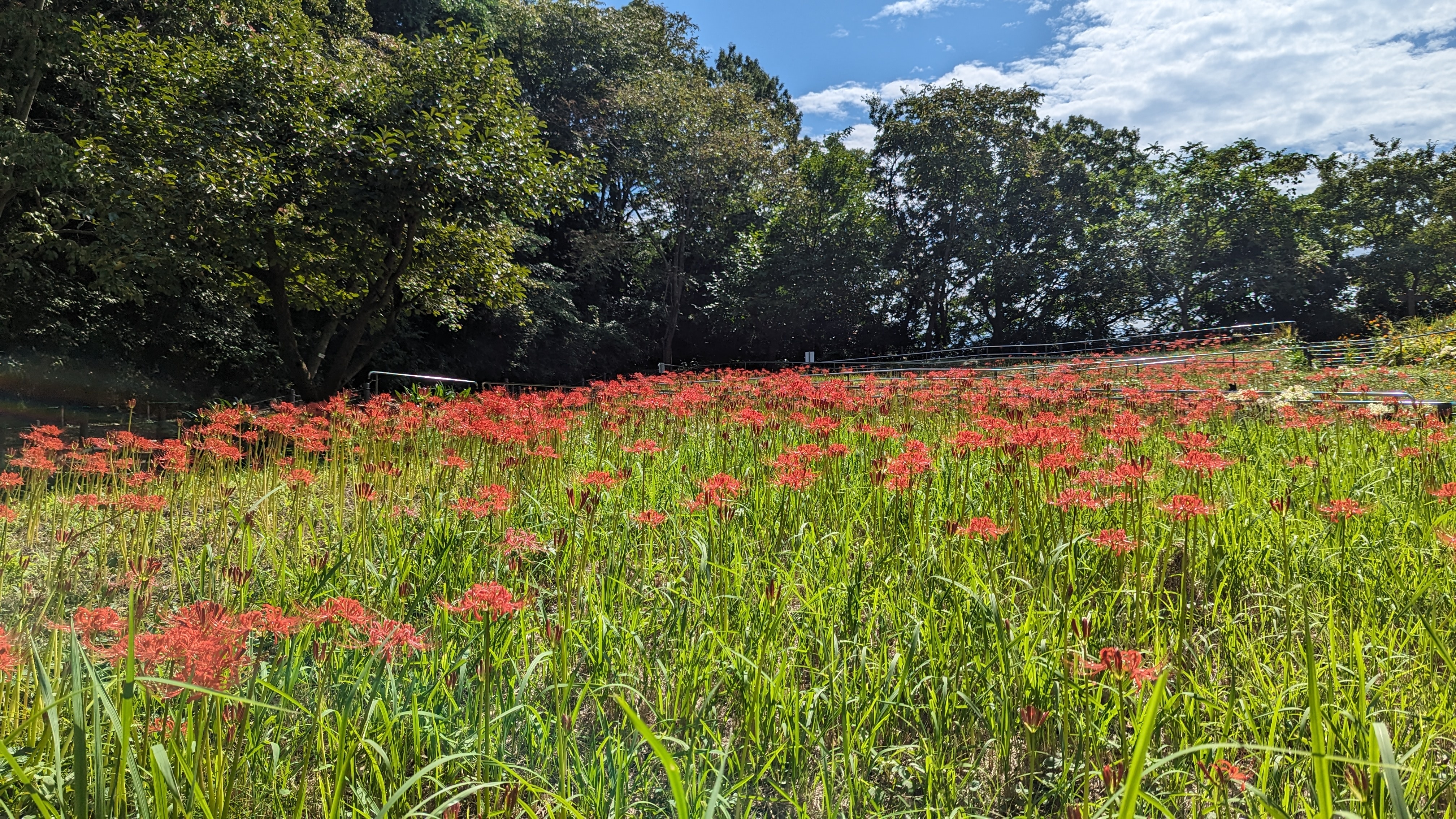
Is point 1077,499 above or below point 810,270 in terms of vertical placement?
below

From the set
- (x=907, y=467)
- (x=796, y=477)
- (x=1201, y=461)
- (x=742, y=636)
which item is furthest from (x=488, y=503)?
(x=1201, y=461)

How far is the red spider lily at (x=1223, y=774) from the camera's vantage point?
1.24 m

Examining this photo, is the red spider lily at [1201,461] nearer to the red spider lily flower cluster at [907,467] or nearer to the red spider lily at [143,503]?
the red spider lily flower cluster at [907,467]

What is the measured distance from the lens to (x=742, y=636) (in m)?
2.07

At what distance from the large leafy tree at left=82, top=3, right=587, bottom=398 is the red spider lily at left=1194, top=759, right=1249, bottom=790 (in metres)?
9.17

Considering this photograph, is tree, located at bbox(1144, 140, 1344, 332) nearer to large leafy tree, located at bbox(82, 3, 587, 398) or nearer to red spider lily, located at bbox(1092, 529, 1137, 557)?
large leafy tree, located at bbox(82, 3, 587, 398)

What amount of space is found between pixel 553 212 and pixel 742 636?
9.85 m

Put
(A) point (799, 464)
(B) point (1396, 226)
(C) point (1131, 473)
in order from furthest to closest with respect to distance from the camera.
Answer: (B) point (1396, 226), (A) point (799, 464), (C) point (1131, 473)

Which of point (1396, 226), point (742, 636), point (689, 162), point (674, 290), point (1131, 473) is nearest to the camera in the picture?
point (1131, 473)

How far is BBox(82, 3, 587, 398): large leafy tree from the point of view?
8.00 meters

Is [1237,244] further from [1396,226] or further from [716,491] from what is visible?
[716,491]

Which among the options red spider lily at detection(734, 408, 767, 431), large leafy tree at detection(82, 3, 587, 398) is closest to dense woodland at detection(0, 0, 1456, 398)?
large leafy tree at detection(82, 3, 587, 398)

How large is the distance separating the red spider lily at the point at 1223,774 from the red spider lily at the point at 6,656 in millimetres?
2216

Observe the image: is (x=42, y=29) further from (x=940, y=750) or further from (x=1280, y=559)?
(x=1280, y=559)
